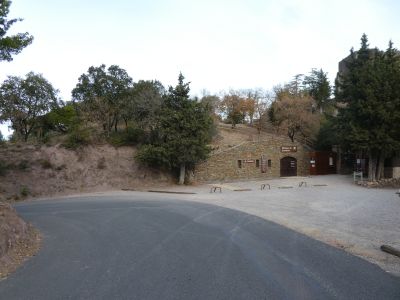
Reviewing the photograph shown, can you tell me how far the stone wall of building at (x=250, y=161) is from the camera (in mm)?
32375

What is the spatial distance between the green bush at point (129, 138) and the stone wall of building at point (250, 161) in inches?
270

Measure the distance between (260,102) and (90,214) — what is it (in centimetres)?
4171

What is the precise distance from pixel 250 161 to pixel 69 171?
55.4 ft

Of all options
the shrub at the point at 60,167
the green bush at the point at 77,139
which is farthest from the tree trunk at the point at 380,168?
the shrub at the point at 60,167

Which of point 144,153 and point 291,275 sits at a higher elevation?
point 144,153

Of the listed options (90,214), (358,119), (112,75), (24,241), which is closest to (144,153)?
(112,75)

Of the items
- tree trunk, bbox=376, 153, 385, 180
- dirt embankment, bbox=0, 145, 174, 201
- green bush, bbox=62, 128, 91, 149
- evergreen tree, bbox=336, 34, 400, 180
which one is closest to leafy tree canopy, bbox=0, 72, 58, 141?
dirt embankment, bbox=0, 145, 174, 201

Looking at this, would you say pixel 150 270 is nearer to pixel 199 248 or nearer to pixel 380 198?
pixel 199 248

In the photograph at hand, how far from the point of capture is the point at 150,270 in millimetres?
6668

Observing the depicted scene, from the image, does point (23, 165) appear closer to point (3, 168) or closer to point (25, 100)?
point (3, 168)

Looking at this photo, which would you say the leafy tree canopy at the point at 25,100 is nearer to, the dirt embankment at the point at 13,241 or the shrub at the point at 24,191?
the shrub at the point at 24,191

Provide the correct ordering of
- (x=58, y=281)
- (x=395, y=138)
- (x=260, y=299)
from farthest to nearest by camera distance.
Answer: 1. (x=395, y=138)
2. (x=58, y=281)
3. (x=260, y=299)

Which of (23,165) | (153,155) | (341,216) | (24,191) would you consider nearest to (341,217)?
(341,216)

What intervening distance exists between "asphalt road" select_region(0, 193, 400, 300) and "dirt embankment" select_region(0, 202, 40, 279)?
0.95 ft
